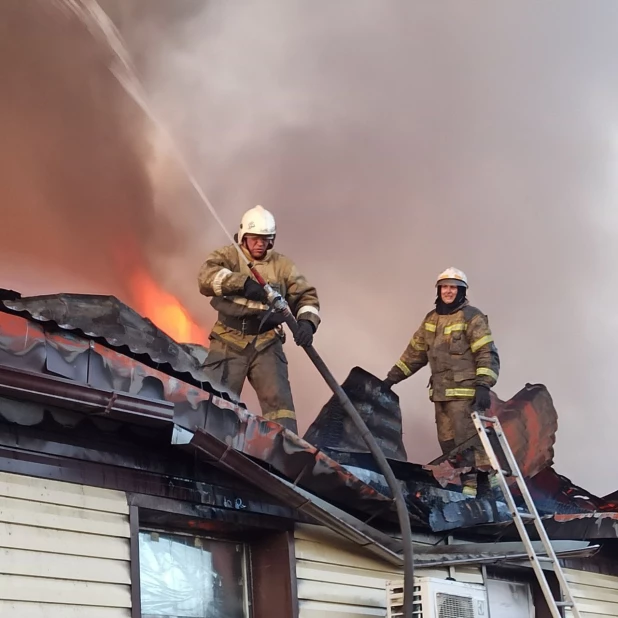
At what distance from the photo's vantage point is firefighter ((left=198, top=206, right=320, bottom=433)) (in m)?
7.09

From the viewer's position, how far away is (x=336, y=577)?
586 centimetres

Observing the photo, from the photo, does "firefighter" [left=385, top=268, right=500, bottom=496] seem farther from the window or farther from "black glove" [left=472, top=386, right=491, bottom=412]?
the window

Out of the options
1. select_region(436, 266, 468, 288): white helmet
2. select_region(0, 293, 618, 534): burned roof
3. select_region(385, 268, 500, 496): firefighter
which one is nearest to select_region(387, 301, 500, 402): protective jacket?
select_region(385, 268, 500, 496): firefighter

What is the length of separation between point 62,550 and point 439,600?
2.33m

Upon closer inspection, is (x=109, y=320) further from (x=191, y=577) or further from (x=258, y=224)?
(x=191, y=577)

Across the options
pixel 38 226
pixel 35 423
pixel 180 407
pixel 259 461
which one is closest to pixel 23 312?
pixel 35 423

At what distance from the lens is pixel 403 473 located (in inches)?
261

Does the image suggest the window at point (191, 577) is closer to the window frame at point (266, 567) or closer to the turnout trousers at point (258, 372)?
the window frame at point (266, 567)

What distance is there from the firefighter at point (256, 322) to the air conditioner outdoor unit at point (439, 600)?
1.70 meters

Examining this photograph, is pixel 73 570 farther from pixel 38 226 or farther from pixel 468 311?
pixel 38 226

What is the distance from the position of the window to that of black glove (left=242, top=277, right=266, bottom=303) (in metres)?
1.74

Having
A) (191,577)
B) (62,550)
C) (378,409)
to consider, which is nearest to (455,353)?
(378,409)

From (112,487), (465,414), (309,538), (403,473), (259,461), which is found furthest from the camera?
(465,414)

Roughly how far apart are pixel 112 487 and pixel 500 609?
11.7 feet
